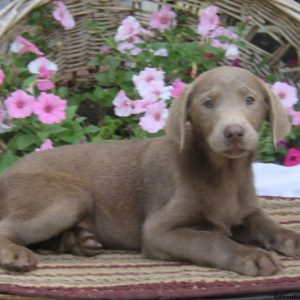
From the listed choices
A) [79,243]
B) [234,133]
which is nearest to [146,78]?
[79,243]

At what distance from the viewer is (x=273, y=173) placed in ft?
15.5

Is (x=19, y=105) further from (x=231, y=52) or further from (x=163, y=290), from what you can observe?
(x=163, y=290)

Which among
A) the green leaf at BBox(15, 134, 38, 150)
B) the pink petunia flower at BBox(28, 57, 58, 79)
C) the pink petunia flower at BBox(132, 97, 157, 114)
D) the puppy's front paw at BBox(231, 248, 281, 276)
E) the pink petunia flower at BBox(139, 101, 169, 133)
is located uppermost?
the pink petunia flower at BBox(28, 57, 58, 79)

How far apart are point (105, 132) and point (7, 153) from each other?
2.04ft

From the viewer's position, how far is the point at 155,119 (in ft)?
14.9

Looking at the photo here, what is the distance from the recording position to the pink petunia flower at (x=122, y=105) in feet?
15.8

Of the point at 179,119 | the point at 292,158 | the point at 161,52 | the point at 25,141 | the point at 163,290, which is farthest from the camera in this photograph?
the point at 161,52

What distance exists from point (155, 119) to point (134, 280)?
159 centimetres

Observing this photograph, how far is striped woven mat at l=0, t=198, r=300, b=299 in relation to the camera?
292 cm

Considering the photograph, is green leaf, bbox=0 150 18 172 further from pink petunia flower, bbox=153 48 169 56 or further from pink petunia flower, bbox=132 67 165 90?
pink petunia flower, bbox=153 48 169 56

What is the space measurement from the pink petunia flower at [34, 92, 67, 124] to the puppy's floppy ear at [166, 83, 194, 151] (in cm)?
128

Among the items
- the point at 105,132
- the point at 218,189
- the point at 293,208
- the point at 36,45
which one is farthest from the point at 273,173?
the point at 36,45

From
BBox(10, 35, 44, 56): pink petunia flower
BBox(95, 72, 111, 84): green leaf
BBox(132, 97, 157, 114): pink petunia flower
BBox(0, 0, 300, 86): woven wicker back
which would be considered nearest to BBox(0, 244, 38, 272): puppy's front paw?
BBox(132, 97, 157, 114): pink petunia flower

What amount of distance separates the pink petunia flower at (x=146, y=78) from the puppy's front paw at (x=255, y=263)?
1803 mm
